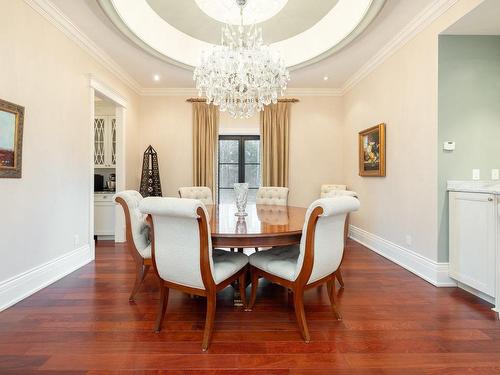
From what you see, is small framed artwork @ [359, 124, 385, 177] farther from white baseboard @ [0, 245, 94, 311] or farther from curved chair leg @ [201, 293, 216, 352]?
white baseboard @ [0, 245, 94, 311]

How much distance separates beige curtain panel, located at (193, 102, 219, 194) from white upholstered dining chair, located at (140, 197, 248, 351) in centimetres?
328

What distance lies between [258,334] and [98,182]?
437 cm

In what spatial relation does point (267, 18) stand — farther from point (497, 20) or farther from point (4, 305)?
point (4, 305)

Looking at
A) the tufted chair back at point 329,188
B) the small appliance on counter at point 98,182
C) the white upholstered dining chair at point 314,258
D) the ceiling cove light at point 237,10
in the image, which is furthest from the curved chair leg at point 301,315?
the small appliance on counter at point 98,182

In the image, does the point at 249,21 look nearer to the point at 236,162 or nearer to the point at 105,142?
the point at 236,162

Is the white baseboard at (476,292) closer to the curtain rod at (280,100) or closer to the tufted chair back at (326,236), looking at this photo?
the tufted chair back at (326,236)

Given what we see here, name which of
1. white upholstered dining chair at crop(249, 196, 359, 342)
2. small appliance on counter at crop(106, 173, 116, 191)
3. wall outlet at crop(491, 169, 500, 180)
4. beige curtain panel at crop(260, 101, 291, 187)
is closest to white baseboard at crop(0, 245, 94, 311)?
small appliance on counter at crop(106, 173, 116, 191)

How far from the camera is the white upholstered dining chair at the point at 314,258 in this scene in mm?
1739

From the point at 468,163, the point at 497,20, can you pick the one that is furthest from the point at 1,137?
the point at 497,20

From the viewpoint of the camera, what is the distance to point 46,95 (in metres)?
2.75

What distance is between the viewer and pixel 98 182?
4984 millimetres

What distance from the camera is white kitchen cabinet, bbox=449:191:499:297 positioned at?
224 centimetres

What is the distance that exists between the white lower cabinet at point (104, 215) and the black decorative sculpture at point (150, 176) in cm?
58

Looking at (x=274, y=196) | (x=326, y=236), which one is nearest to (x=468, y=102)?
(x=326, y=236)
